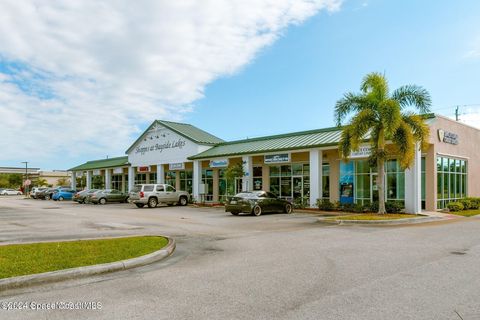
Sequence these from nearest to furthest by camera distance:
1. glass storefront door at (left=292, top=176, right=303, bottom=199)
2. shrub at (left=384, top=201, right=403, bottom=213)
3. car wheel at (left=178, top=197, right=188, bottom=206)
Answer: shrub at (left=384, top=201, right=403, bottom=213), glass storefront door at (left=292, top=176, right=303, bottom=199), car wheel at (left=178, top=197, right=188, bottom=206)

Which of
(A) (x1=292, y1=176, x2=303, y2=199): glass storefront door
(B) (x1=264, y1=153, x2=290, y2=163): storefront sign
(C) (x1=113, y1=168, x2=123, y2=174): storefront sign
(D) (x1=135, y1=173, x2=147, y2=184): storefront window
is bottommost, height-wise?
(A) (x1=292, y1=176, x2=303, y2=199): glass storefront door

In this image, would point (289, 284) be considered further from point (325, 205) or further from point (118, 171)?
point (118, 171)

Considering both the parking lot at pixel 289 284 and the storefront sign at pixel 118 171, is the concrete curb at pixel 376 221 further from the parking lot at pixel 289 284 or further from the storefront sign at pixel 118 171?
the storefront sign at pixel 118 171

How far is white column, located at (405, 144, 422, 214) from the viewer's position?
21828 millimetres

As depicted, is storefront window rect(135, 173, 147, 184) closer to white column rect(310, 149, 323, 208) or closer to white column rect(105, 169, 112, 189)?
white column rect(105, 169, 112, 189)

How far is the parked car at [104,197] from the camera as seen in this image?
3801 centimetres

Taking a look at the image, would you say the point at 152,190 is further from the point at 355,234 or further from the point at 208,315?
the point at 208,315

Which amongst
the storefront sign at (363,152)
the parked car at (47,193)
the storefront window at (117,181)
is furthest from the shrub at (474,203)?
the parked car at (47,193)

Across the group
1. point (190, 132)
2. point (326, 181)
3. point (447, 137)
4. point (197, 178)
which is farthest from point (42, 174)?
point (447, 137)

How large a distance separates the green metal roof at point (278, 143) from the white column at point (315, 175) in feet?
2.50

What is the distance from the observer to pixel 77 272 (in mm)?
7562

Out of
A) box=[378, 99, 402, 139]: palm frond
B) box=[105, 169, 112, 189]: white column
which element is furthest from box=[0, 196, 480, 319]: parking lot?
box=[105, 169, 112, 189]: white column

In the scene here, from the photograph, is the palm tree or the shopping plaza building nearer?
the palm tree

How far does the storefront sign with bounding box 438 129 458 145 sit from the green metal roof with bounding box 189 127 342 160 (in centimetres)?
594
